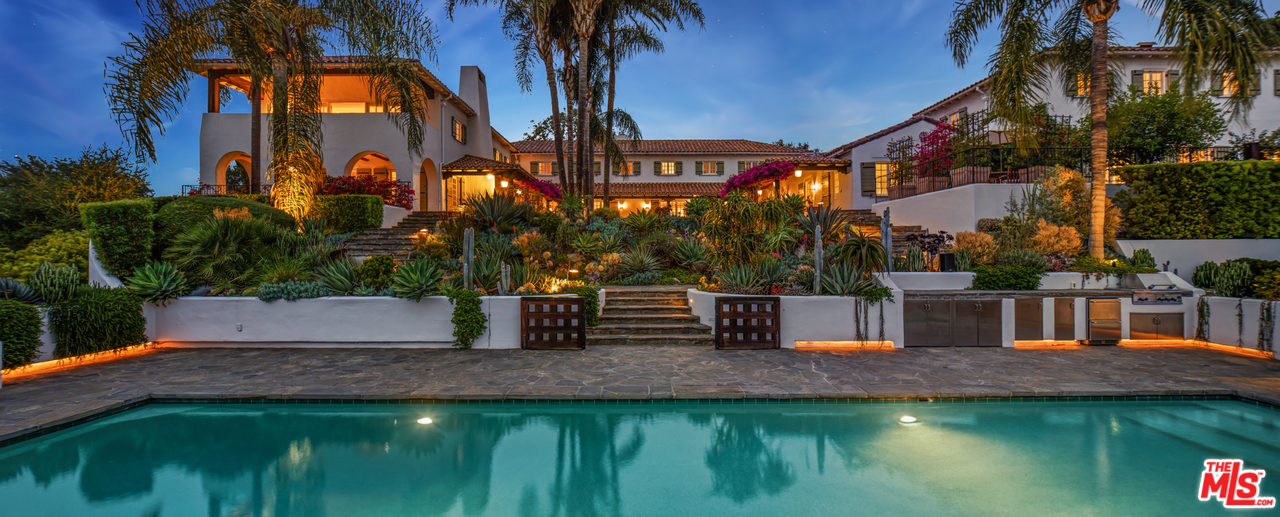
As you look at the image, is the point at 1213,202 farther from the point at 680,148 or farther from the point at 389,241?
the point at 680,148

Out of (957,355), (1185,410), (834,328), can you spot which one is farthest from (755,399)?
(1185,410)

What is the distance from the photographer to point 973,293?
329 inches

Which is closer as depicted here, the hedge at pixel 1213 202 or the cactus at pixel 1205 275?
the cactus at pixel 1205 275

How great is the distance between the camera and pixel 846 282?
28.0ft

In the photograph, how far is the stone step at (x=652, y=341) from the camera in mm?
8648

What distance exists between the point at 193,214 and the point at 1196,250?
71.5 ft

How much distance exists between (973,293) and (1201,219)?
23.5ft

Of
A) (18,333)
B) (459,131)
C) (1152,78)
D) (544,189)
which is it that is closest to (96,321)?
(18,333)

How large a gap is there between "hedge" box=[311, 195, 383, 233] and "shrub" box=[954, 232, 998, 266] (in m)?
16.4

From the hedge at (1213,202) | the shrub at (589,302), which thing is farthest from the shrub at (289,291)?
the hedge at (1213,202)

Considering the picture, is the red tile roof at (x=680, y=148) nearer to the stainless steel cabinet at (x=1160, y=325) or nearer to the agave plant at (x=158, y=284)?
the agave plant at (x=158, y=284)

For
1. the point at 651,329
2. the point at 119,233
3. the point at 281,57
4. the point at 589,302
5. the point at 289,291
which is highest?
the point at 281,57

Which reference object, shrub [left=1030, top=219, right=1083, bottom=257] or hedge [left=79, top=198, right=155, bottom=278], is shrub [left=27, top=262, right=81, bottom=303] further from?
shrub [left=1030, top=219, right=1083, bottom=257]

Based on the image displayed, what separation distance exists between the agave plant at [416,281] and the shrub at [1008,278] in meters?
9.79
